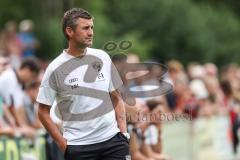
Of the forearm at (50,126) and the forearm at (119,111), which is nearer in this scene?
the forearm at (50,126)

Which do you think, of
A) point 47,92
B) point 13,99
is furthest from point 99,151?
point 13,99

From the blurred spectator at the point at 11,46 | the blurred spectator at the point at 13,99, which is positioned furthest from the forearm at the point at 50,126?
the blurred spectator at the point at 11,46

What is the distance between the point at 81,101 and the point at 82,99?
23mm

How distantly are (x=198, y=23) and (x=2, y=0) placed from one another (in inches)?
285

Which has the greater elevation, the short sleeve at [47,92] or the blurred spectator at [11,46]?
the blurred spectator at [11,46]

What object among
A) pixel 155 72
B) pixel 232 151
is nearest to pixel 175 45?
pixel 232 151

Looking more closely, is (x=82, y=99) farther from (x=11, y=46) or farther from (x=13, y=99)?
(x=11, y=46)

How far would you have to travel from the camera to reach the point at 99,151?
10133mm

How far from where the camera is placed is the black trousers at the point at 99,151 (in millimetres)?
10117

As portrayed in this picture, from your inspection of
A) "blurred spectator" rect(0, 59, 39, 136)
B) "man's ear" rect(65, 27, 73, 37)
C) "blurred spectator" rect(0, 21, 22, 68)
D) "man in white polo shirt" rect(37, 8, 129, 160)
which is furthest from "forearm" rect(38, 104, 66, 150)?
"blurred spectator" rect(0, 21, 22, 68)

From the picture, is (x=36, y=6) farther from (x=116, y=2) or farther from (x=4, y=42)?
(x=4, y=42)

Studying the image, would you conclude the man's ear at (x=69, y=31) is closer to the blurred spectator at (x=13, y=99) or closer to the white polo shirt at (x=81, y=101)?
the white polo shirt at (x=81, y=101)

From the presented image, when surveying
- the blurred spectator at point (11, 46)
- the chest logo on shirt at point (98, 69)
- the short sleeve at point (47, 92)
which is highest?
the blurred spectator at point (11, 46)

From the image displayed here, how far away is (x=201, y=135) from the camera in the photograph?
2025 cm
